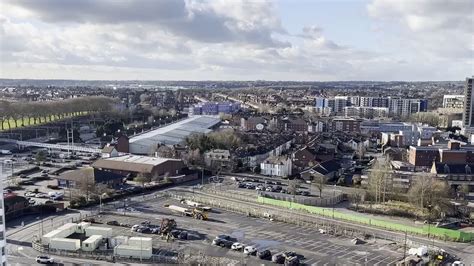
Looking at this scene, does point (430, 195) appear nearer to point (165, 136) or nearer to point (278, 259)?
point (278, 259)

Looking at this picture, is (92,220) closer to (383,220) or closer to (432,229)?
(383,220)

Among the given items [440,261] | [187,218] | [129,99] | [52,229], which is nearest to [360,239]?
[440,261]

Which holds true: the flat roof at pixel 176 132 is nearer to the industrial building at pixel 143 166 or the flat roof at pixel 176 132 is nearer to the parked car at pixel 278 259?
the industrial building at pixel 143 166

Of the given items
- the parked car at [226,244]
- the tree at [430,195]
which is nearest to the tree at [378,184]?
the tree at [430,195]

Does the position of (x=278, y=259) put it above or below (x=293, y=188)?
below

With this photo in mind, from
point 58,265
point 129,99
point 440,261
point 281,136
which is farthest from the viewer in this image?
point 129,99

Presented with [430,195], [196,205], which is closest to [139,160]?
[196,205]
